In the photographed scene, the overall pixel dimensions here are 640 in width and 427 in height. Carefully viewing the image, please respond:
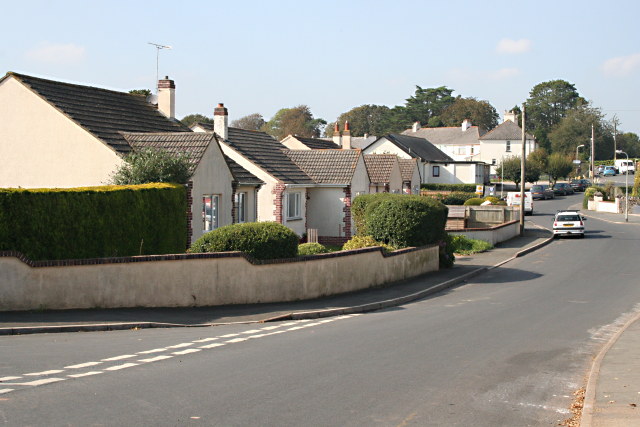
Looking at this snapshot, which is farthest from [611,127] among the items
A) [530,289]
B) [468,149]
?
[530,289]

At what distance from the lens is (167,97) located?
113ft

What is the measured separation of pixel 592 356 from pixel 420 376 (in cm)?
453

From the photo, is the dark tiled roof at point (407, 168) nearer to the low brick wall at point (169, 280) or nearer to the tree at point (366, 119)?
the low brick wall at point (169, 280)

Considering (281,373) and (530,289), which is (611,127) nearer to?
(530,289)

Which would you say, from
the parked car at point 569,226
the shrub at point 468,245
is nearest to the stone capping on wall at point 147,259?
the shrub at point 468,245

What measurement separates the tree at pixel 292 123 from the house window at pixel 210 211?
122693 millimetres

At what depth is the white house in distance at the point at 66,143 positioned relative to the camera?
26438mm

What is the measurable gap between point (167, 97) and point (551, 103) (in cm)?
15441

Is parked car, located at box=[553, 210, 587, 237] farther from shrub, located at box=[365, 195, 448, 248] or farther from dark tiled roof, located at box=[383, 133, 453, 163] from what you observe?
dark tiled roof, located at box=[383, 133, 453, 163]

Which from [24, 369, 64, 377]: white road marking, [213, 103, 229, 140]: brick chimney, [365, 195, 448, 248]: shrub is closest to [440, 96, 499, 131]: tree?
[213, 103, 229, 140]: brick chimney

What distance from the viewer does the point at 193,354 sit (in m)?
13.6

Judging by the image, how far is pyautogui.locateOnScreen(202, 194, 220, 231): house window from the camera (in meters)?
28.9

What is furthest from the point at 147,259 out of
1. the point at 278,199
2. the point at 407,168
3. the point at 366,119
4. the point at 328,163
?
the point at 366,119

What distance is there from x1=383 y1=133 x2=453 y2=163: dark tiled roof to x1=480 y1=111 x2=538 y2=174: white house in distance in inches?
750
